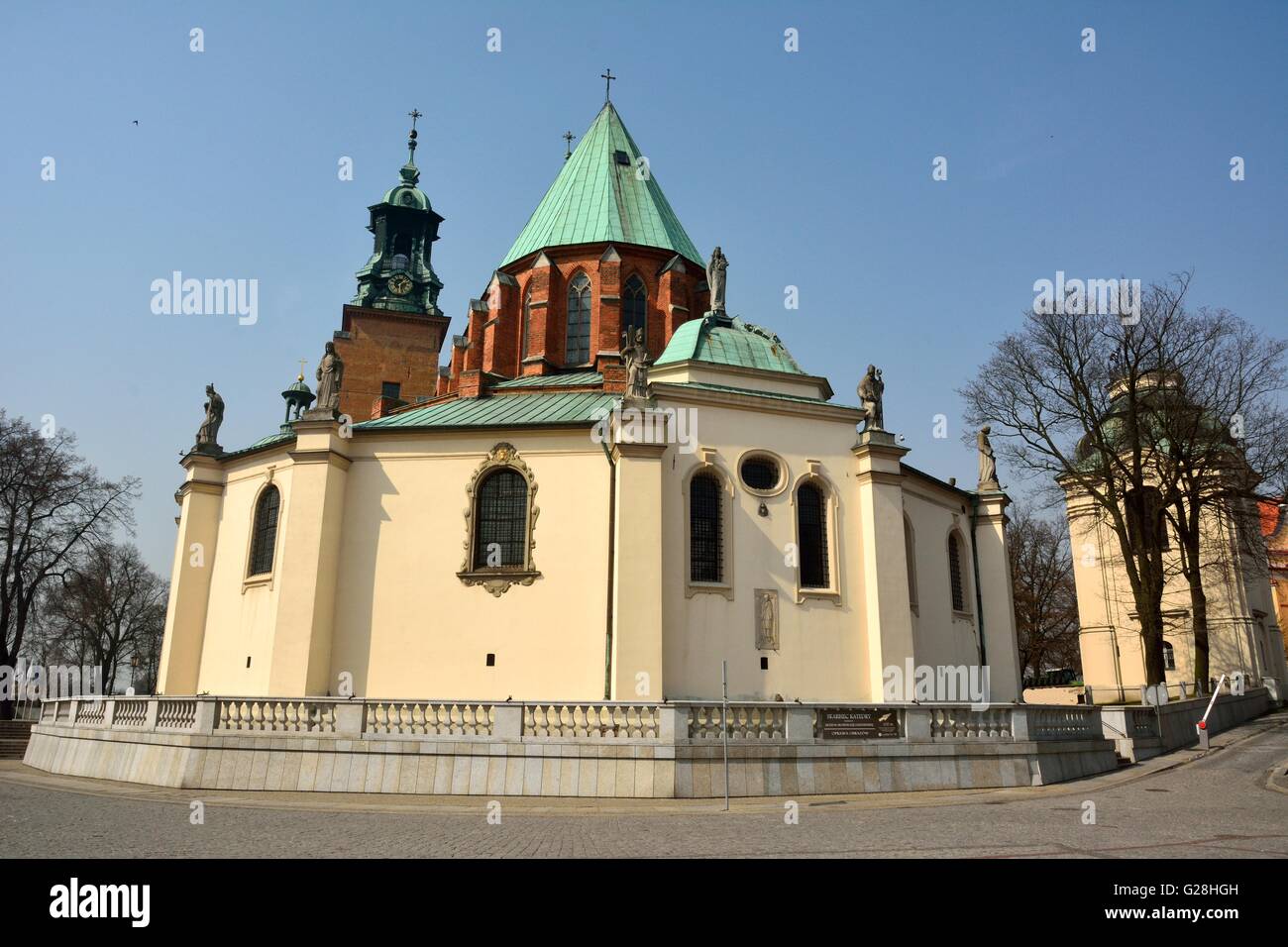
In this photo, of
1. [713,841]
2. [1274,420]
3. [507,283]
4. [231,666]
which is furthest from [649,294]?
[713,841]

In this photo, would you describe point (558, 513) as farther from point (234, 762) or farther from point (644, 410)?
point (234, 762)

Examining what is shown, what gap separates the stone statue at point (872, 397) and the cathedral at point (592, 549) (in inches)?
3.4

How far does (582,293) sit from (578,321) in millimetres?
1088

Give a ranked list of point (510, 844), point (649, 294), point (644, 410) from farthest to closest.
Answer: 1. point (649, 294)
2. point (644, 410)
3. point (510, 844)

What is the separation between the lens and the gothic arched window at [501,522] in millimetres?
22688

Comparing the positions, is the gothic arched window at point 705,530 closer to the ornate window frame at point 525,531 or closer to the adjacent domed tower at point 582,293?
the ornate window frame at point 525,531

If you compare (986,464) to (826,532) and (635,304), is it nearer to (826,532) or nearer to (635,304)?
(826,532)

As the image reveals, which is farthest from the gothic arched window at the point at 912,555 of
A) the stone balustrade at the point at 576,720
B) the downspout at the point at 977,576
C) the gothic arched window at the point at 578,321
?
the gothic arched window at the point at 578,321

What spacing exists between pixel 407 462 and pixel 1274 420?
2728cm

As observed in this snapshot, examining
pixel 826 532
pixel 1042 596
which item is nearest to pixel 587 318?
pixel 826 532

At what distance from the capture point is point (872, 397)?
79.0ft

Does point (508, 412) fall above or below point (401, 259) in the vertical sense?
below

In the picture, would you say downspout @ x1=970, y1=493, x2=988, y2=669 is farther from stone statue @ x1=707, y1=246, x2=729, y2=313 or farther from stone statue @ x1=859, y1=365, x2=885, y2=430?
stone statue @ x1=707, y1=246, x2=729, y2=313

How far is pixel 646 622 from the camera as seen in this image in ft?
64.6
